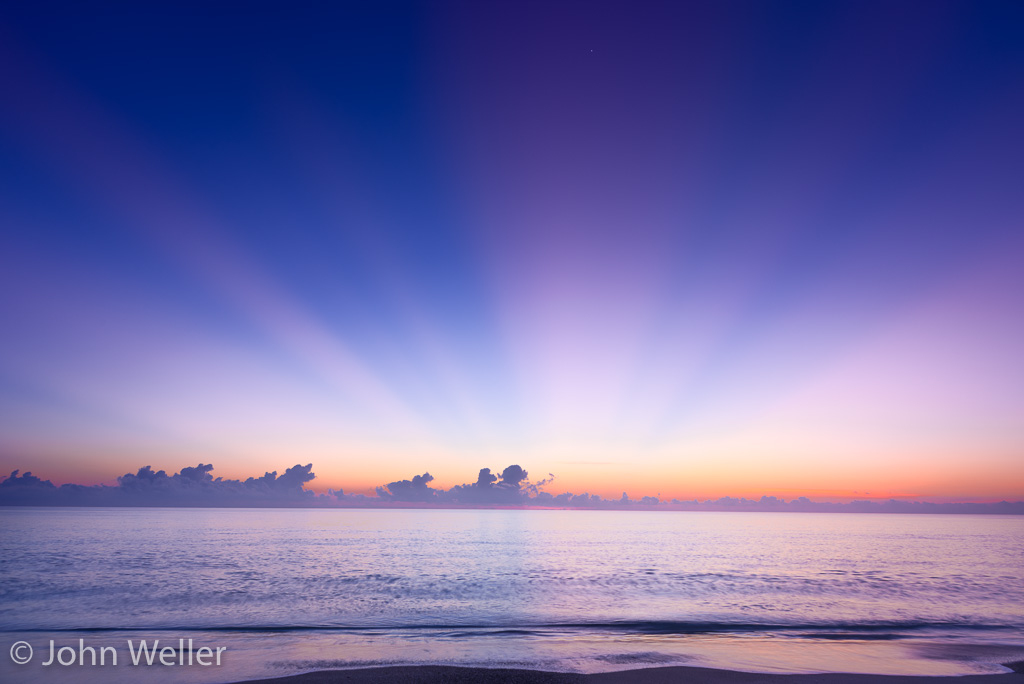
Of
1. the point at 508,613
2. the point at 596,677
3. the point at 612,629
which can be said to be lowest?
the point at 508,613

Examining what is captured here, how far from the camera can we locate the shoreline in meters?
14.4

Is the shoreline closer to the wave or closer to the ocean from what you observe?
the ocean

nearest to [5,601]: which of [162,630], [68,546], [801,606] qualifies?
[162,630]

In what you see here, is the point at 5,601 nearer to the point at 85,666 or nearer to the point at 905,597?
the point at 85,666

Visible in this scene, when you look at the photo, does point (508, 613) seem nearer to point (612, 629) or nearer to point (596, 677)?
point (612, 629)

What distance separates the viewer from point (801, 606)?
29.8 meters

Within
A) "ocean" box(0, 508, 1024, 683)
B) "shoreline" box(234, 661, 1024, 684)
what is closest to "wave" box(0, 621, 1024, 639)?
"ocean" box(0, 508, 1024, 683)

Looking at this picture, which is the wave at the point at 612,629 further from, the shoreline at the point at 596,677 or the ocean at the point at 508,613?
the shoreline at the point at 596,677

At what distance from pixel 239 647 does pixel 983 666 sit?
28.2 metres

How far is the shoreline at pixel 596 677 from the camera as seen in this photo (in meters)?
14.4

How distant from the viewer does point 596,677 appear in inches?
587

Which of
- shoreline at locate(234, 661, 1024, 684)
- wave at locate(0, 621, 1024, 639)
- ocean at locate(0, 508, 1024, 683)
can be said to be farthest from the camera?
wave at locate(0, 621, 1024, 639)

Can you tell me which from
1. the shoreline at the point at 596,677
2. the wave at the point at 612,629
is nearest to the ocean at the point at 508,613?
the wave at the point at 612,629

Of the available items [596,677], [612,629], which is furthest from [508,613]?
[596,677]
